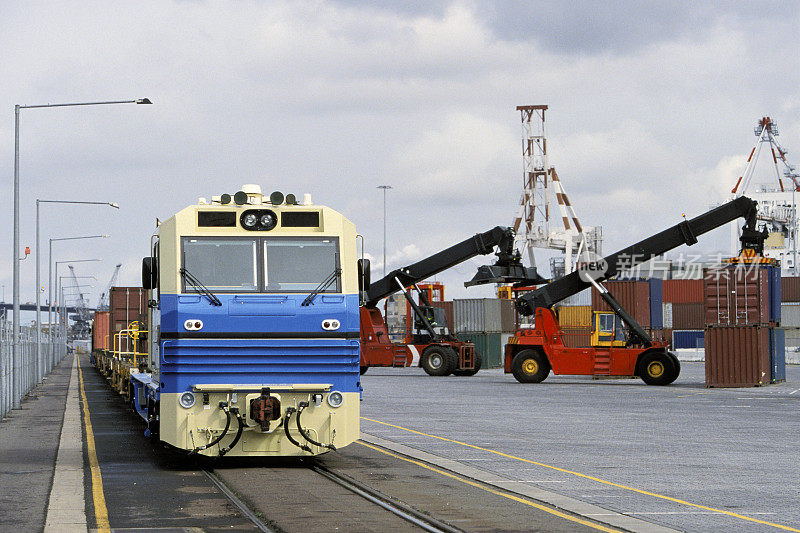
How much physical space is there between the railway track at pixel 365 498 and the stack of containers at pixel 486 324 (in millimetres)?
44455

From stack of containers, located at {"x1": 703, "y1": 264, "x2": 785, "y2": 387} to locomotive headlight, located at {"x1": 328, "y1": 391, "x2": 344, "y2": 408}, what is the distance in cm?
2357

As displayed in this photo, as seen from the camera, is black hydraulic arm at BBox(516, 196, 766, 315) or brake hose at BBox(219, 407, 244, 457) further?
black hydraulic arm at BBox(516, 196, 766, 315)

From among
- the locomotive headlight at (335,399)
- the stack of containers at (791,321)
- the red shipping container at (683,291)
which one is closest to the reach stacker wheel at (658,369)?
the locomotive headlight at (335,399)

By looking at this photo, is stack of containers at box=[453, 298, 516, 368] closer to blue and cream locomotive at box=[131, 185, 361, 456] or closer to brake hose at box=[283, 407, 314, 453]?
blue and cream locomotive at box=[131, 185, 361, 456]

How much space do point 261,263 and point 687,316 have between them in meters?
70.2

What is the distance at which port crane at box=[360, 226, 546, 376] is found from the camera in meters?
40.0

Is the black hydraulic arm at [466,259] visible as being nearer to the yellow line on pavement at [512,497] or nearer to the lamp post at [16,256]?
the lamp post at [16,256]

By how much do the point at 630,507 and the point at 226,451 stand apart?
5.16 meters

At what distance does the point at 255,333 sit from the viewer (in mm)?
14273

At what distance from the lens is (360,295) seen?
49.8 feet

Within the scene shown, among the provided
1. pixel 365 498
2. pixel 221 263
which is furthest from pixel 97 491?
pixel 221 263

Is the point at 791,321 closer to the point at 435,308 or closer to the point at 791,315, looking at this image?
the point at 791,315

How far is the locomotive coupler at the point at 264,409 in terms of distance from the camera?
14.0m

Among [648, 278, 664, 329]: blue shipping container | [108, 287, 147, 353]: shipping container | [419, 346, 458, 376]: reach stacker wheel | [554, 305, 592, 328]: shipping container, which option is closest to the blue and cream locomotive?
[108, 287, 147, 353]: shipping container
